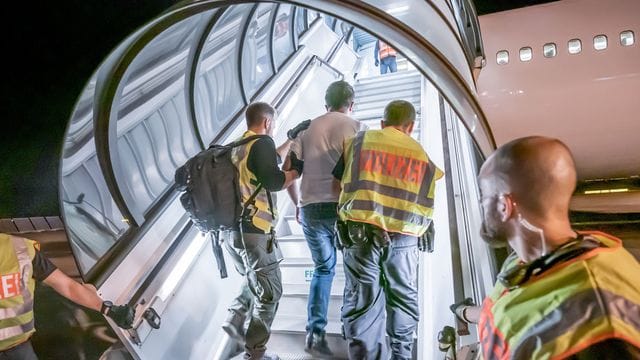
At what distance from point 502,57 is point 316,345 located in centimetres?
341

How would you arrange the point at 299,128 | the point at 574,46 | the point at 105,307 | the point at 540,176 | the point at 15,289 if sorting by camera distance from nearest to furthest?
the point at 540,176
the point at 15,289
the point at 105,307
the point at 299,128
the point at 574,46

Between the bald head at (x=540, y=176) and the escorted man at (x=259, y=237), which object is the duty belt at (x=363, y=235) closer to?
the escorted man at (x=259, y=237)

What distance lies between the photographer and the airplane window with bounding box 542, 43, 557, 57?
389cm

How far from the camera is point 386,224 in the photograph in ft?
8.19

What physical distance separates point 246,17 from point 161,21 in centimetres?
354

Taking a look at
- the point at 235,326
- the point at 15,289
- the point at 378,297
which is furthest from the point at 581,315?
the point at 15,289

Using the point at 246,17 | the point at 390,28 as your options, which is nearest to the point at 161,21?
the point at 390,28

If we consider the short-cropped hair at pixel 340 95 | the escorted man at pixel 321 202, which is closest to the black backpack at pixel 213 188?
the escorted man at pixel 321 202

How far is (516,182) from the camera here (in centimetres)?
123

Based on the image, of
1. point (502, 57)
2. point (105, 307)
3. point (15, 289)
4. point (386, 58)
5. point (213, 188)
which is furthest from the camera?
point (386, 58)

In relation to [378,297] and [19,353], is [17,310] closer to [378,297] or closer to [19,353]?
[19,353]

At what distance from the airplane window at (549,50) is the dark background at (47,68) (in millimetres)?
3677

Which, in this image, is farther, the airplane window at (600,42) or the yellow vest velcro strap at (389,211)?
the airplane window at (600,42)

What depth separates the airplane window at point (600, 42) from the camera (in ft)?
12.5
